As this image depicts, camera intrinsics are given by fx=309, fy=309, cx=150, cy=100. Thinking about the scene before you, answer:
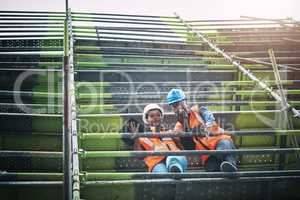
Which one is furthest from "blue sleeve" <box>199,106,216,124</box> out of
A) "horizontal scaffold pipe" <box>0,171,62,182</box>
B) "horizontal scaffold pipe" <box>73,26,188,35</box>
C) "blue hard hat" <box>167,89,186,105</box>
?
"horizontal scaffold pipe" <box>73,26,188,35</box>

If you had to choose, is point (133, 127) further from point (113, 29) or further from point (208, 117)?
point (113, 29)

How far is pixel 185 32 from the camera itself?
9484 mm

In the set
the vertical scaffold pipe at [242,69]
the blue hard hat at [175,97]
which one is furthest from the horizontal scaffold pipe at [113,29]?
the blue hard hat at [175,97]

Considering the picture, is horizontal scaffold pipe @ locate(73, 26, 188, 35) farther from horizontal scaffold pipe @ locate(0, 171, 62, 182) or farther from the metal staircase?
horizontal scaffold pipe @ locate(0, 171, 62, 182)

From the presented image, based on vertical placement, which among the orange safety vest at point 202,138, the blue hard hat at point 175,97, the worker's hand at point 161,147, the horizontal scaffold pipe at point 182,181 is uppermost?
the blue hard hat at point 175,97

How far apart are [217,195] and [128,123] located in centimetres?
173

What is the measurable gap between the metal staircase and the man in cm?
28

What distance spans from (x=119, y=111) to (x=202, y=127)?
59.5 inches

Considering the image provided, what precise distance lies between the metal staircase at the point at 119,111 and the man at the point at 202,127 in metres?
0.28

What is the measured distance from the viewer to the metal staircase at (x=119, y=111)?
12.0 feet

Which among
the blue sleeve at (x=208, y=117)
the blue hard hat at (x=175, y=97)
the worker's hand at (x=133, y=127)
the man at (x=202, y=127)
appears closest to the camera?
the man at (x=202, y=127)

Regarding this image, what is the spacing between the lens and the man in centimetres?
452

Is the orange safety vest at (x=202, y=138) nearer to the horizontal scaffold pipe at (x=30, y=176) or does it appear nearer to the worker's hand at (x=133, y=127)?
the worker's hand at (x=133, y=127)

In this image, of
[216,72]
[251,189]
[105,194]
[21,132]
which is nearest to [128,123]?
[105,194]
